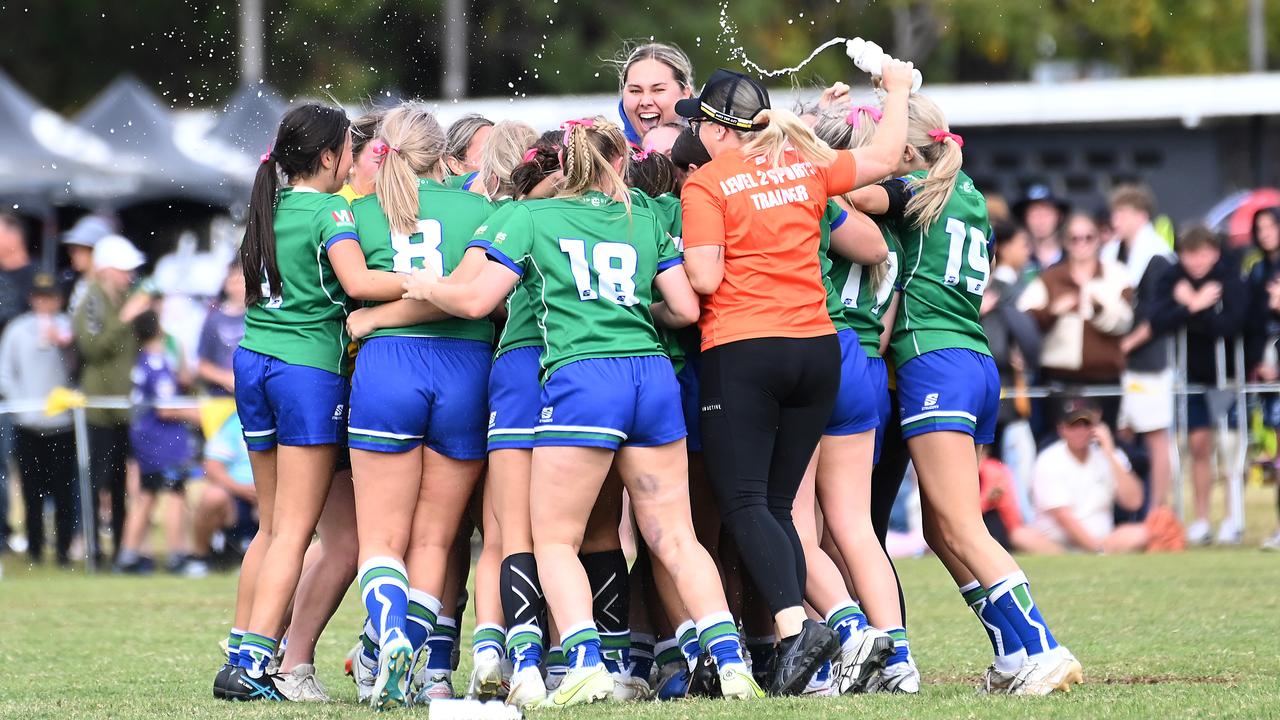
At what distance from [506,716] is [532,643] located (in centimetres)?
77

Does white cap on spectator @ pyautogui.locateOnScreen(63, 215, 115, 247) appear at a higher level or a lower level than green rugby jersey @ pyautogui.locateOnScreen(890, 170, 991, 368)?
higher

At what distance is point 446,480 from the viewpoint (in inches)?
251

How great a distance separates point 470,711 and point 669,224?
1999 mm

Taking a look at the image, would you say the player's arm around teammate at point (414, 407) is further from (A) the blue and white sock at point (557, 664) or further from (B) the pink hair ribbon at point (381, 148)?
(A) the blue and white sock at point (557, 664)

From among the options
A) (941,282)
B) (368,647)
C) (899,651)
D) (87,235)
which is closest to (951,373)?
(941,282)

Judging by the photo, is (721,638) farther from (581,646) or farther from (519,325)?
(519,325)

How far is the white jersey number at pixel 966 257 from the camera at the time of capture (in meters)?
6.56

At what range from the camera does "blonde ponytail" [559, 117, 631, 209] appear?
615 cm

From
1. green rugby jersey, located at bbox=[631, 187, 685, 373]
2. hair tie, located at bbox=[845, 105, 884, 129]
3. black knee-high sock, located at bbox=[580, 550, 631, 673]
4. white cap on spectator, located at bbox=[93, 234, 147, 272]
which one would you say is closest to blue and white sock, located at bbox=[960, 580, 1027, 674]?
black knee-high sock, located at bbox=[580, 550, 631, 673]

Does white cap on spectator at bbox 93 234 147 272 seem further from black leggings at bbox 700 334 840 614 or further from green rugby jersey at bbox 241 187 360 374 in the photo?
black leggings at bbox 700 334 840 614

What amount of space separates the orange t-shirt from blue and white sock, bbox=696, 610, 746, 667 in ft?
3.14

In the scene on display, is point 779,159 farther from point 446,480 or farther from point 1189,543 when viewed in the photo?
point 1189,543

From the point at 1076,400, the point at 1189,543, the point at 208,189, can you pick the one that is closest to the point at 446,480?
the point at 1076,400

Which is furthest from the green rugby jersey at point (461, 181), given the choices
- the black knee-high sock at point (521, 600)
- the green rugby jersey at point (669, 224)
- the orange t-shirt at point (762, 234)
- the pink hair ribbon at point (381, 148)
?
the black knee-high sock at point (521, 600)
